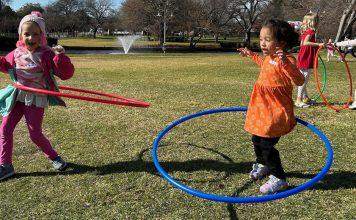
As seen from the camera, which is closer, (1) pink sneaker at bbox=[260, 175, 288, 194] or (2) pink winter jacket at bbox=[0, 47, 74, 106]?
(1) pink sneaker at bbox=[260, 175, 288, 194]

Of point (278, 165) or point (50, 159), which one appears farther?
point (50, 159)

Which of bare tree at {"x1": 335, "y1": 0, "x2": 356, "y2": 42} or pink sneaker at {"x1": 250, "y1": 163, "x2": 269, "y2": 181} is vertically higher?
bare tree at {"x1": 335, "y1": 0, "x2": 356, "y2": 42}

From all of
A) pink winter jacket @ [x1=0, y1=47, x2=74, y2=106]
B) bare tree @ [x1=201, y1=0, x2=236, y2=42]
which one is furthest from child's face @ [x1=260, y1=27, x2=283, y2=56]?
bare tree @ [x1=201, y1=0, x2=236, y2=42]

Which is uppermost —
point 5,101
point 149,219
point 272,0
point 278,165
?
point 272,0

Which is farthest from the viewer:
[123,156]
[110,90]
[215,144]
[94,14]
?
[94,14]

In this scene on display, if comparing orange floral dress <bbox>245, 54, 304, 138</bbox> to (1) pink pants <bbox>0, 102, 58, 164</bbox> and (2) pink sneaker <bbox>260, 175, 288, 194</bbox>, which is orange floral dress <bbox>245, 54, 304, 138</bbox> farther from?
(1) pink pants <bbox>0, 102, 58, 164</bbox>

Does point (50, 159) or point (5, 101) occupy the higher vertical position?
point (5, 101)

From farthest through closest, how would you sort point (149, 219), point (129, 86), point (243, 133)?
point (129, 86) < point (243, 133) < point (149, 219)

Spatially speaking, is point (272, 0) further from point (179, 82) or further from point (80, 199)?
point (80, 199)

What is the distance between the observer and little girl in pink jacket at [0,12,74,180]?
4.35m

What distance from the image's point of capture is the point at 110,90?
11273mm

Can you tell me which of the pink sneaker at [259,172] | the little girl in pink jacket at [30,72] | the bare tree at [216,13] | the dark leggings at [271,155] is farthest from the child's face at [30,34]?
the bare tree at [216,13]

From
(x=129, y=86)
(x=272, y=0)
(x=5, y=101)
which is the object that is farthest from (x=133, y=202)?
(x=272, y=0)

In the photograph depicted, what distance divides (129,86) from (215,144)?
22.0 ft
